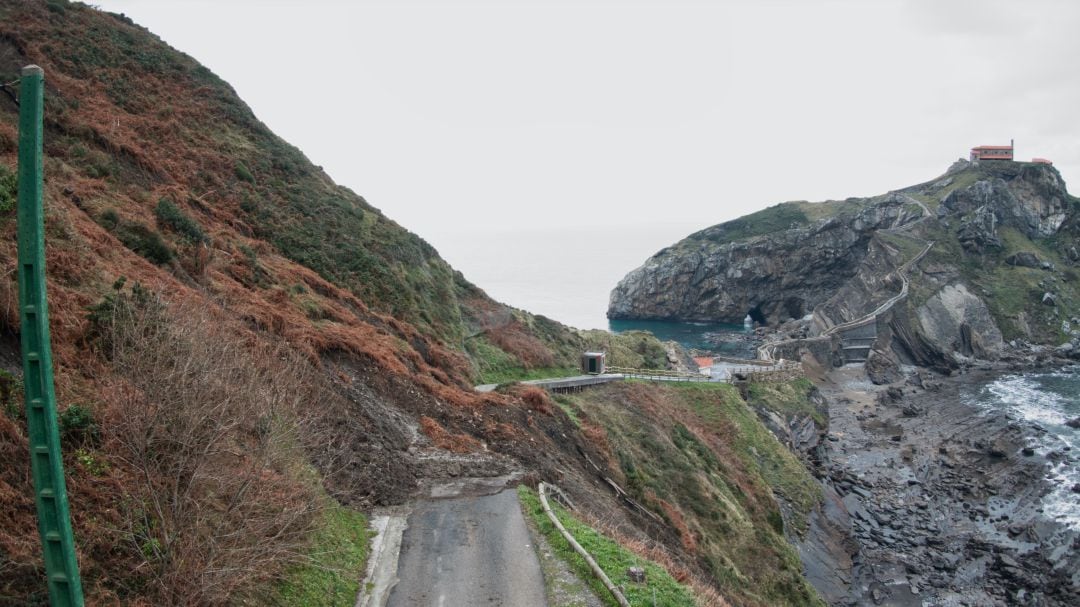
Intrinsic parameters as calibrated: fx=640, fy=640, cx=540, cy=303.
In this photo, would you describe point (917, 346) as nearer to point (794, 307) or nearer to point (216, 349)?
point (794, 307)

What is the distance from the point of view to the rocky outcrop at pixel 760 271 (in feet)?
383

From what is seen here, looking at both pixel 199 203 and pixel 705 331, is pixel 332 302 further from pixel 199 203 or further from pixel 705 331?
pixel 705 331

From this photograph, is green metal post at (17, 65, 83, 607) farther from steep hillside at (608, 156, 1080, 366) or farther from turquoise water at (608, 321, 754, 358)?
steep hillside at (608, 156, 1080, 366)

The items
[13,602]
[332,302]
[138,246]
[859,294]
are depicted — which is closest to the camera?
[13,602]

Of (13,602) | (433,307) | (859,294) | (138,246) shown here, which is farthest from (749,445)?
(859,294)

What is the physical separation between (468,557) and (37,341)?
10.0m

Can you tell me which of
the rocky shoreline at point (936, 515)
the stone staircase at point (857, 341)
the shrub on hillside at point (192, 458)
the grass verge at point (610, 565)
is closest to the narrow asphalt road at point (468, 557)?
the grass verge at point (610, 565)

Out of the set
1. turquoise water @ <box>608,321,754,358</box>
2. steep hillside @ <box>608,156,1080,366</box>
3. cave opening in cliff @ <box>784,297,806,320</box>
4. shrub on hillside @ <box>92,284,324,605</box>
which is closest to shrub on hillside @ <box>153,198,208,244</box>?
shrub on hillside @ <box>92,284,324,605</box>

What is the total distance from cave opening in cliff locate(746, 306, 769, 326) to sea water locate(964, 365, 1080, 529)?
164ft

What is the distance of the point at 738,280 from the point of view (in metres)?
125

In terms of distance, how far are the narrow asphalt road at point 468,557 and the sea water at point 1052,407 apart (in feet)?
131

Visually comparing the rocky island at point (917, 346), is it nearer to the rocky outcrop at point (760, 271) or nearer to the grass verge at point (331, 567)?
the rocky outcrop at point (760, 271)

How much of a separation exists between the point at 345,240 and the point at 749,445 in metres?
27.9

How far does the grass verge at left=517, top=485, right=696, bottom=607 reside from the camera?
42.6 ft
